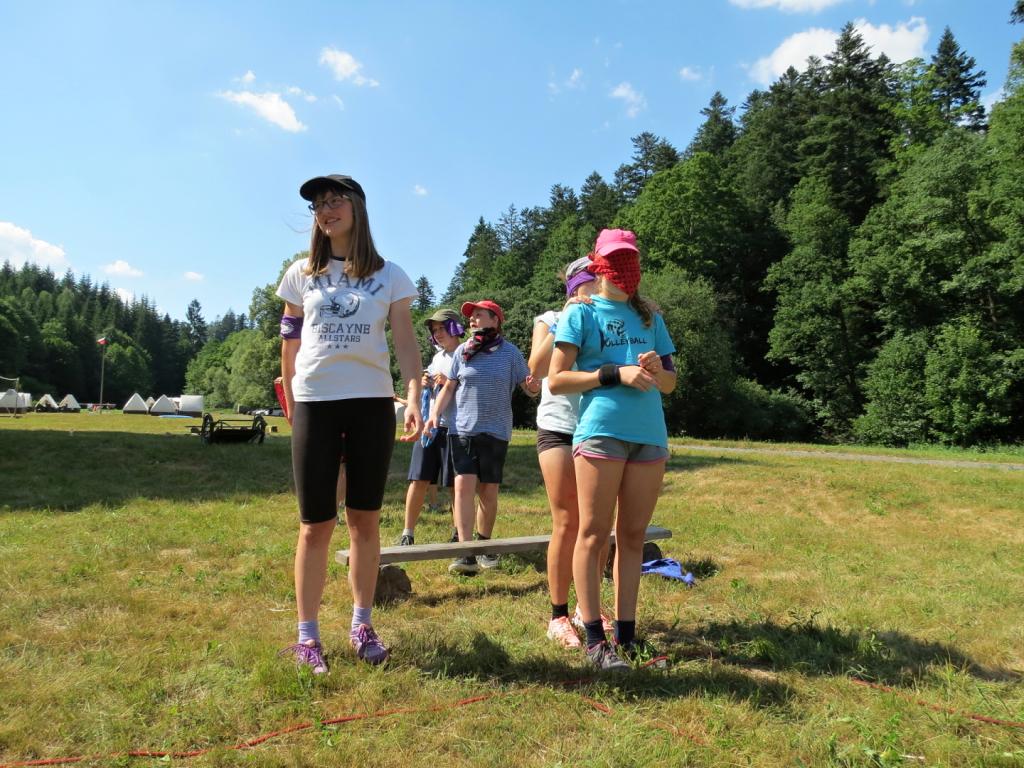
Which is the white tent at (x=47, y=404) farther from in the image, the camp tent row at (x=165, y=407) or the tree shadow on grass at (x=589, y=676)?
the tree shadow on grass at (x=589, y=676)

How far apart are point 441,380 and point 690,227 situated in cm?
4418

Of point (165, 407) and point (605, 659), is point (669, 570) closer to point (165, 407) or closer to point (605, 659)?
point (605, 659)

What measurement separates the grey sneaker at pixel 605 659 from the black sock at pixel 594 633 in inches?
0.9

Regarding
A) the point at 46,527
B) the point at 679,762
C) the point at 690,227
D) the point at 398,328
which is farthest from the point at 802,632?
the point at 690,227

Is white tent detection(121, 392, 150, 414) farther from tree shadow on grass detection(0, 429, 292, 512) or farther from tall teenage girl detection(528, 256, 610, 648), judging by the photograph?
tall teenage girl detection(528, 256, 610, 648)

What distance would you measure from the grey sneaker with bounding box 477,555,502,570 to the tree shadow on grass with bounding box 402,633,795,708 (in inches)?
73.2

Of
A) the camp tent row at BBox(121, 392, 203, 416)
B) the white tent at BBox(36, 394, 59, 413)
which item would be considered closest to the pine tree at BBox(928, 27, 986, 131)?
the camp tent row at BBox(121, 392, 203, 416)

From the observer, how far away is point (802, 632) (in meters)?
3.91

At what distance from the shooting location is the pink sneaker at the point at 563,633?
357 cm

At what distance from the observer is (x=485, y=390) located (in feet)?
17.3

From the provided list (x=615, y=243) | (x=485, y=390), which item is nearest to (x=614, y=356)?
(x=615, y=243)

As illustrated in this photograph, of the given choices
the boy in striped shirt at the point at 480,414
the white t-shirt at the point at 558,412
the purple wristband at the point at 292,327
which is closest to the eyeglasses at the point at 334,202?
the purple wristband at the point at 292,327

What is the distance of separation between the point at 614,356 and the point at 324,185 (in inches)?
66.3

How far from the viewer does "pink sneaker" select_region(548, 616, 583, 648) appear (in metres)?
3.57
